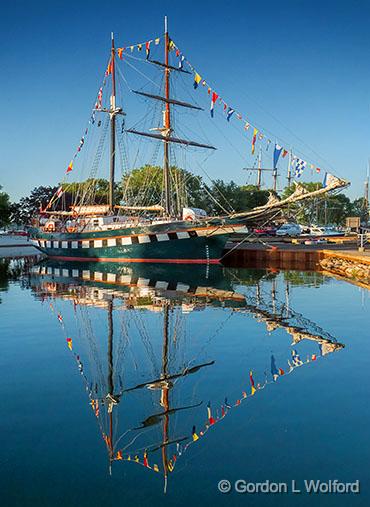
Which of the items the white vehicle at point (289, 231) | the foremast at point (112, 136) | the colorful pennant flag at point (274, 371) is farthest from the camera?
the white vehicle at point (289, 231)

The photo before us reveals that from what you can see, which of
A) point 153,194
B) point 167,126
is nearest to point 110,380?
point 167,126

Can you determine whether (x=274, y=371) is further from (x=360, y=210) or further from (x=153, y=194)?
(x=360, y=210)

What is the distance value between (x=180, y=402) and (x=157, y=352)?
11.9ft

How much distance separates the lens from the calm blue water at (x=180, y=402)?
20.7 feet

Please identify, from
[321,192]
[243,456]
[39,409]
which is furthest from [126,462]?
[321,192]

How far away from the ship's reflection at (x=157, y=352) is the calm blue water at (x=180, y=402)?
42 mm

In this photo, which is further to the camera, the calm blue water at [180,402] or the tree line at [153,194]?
the tree line at [153,194]

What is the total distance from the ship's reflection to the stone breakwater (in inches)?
201

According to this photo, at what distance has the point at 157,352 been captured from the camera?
1252 centimetres

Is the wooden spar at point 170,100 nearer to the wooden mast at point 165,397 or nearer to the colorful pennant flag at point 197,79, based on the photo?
the colorful pennant flag at point 197,79

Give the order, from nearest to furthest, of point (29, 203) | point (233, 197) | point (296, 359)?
point (296, 359)
point (233, 197)
point (29, 203)

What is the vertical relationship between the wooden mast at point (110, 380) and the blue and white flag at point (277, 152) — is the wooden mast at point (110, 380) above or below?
below

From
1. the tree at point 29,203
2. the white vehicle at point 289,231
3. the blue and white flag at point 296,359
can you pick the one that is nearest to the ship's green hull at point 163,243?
the blue and white flag at point 296,359

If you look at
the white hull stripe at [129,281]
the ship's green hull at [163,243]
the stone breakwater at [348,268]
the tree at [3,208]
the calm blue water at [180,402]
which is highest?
the tree at [3,208]
